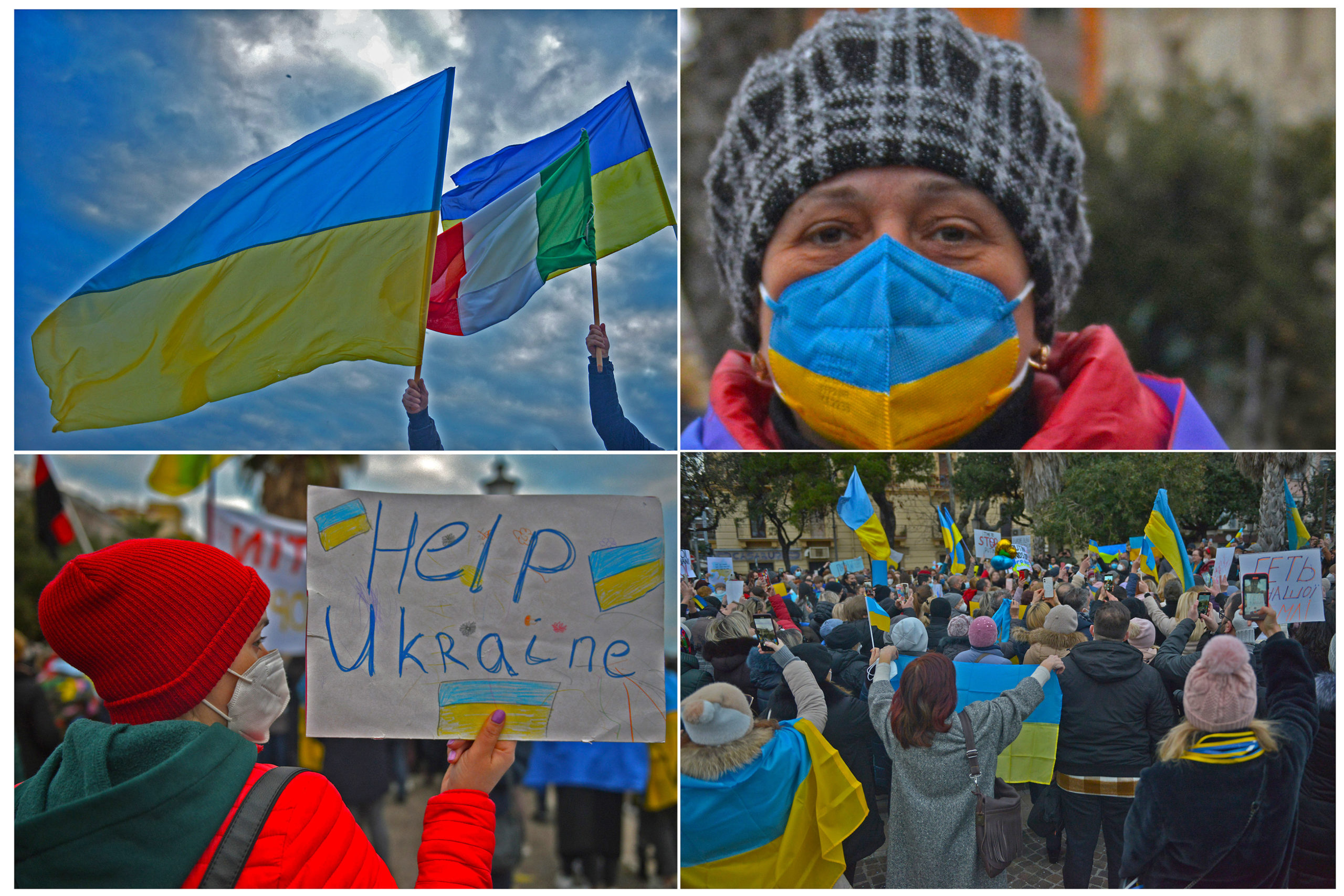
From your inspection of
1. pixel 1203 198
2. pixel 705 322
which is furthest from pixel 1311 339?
pixel 705 322

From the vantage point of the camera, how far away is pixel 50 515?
4.94 metres

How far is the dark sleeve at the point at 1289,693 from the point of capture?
3.31 m

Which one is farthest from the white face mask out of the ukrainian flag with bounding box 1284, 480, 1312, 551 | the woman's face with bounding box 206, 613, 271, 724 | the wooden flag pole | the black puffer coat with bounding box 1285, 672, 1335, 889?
the black puffer coat with bounding box 1285, 672, 1335, 889

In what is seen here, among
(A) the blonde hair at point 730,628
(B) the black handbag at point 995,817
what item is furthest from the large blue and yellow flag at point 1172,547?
(A) the blonde hair at point 730,628

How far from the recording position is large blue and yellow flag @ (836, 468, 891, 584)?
330cm

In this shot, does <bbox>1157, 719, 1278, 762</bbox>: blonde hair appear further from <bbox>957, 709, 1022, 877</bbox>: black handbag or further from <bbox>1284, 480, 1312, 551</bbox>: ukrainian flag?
Answer: <bbox>1284, 480, 1312, 551</bbox>: ukrainian flag

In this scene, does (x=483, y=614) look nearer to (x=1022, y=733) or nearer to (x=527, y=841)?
(x=1022, y=733)

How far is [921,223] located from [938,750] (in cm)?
197

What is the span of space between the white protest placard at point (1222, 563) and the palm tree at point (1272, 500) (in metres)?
0.12

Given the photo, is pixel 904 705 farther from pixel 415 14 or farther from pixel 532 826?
pixel 532 826

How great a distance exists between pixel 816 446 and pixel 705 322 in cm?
69

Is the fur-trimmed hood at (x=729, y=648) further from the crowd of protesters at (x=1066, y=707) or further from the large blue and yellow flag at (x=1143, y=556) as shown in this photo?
the large blue and yellow flag at (x=1143, y=556)

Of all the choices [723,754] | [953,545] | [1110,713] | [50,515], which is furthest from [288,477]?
[1110,713]

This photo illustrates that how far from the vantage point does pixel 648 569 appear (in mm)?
3152
